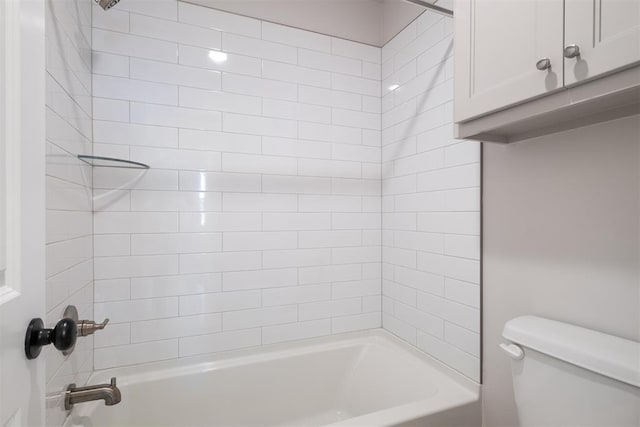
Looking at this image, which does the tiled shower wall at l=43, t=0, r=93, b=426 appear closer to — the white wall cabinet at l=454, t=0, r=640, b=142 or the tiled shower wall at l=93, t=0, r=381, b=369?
the tiled shower wall at l=93, t=0, r=381, b=369

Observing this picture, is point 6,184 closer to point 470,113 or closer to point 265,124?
point 470,113

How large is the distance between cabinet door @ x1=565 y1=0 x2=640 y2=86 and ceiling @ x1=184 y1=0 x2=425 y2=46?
3.57ft

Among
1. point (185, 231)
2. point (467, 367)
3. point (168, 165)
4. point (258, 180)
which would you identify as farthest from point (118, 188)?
point (467, 367)

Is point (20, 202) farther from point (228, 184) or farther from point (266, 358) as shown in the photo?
point (266, 358)

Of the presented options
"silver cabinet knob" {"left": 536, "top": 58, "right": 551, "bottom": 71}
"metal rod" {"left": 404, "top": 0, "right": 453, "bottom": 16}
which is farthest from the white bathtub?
"metal rod" {"left": 404, "top": 0, "right": 453, "bottom": 16}

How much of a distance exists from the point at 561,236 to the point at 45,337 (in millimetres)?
1406

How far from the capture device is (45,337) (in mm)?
584

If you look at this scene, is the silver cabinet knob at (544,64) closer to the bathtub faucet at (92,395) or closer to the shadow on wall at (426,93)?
the shadow on wall at (426,93)

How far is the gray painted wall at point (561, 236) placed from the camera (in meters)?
0.92

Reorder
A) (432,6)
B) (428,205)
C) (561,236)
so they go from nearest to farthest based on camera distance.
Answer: (561,236)
(432,6)
(428,205)

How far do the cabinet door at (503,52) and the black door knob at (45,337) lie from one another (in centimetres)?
118

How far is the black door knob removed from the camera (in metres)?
0.56

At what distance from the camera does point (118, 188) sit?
1.50 metres

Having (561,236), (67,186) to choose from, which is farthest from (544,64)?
(67,186)
